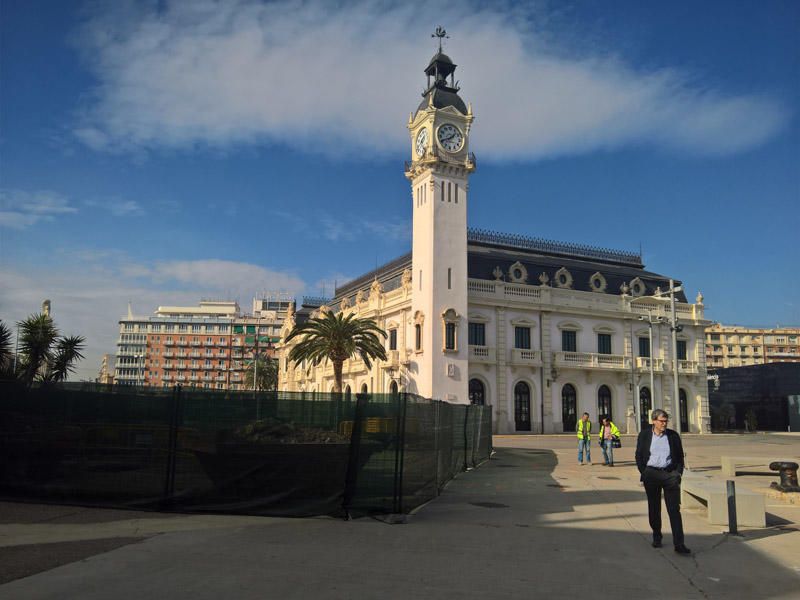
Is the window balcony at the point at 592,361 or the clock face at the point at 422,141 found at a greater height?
the clock face at the point at 422,141

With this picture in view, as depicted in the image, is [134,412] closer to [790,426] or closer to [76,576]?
[76,576]

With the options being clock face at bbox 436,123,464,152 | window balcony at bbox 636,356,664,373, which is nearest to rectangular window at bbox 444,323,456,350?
clock face at bbox 436,123,464,152

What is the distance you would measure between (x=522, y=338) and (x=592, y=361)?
19.6 ft

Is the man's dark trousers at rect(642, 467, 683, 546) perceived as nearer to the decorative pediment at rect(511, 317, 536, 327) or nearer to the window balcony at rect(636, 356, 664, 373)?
the decorative pediment at rect(511, 317, 536, 327)

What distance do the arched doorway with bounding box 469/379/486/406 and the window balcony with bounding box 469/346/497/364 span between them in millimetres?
1474

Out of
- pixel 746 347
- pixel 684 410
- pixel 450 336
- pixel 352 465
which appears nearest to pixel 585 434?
pixel 352 465

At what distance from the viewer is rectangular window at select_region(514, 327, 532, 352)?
164ft

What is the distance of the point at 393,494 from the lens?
37.3 ft

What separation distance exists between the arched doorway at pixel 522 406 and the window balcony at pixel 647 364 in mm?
10321

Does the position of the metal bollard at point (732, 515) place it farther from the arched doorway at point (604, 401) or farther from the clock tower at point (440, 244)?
the arched doorway at point (604, 401)

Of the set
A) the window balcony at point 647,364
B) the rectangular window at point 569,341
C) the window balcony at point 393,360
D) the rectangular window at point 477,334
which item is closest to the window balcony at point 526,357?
the rectangular window at point 477,334

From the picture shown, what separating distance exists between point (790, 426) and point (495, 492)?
58174 mm

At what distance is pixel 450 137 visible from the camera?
47719 mm

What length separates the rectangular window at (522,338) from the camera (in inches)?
1969
